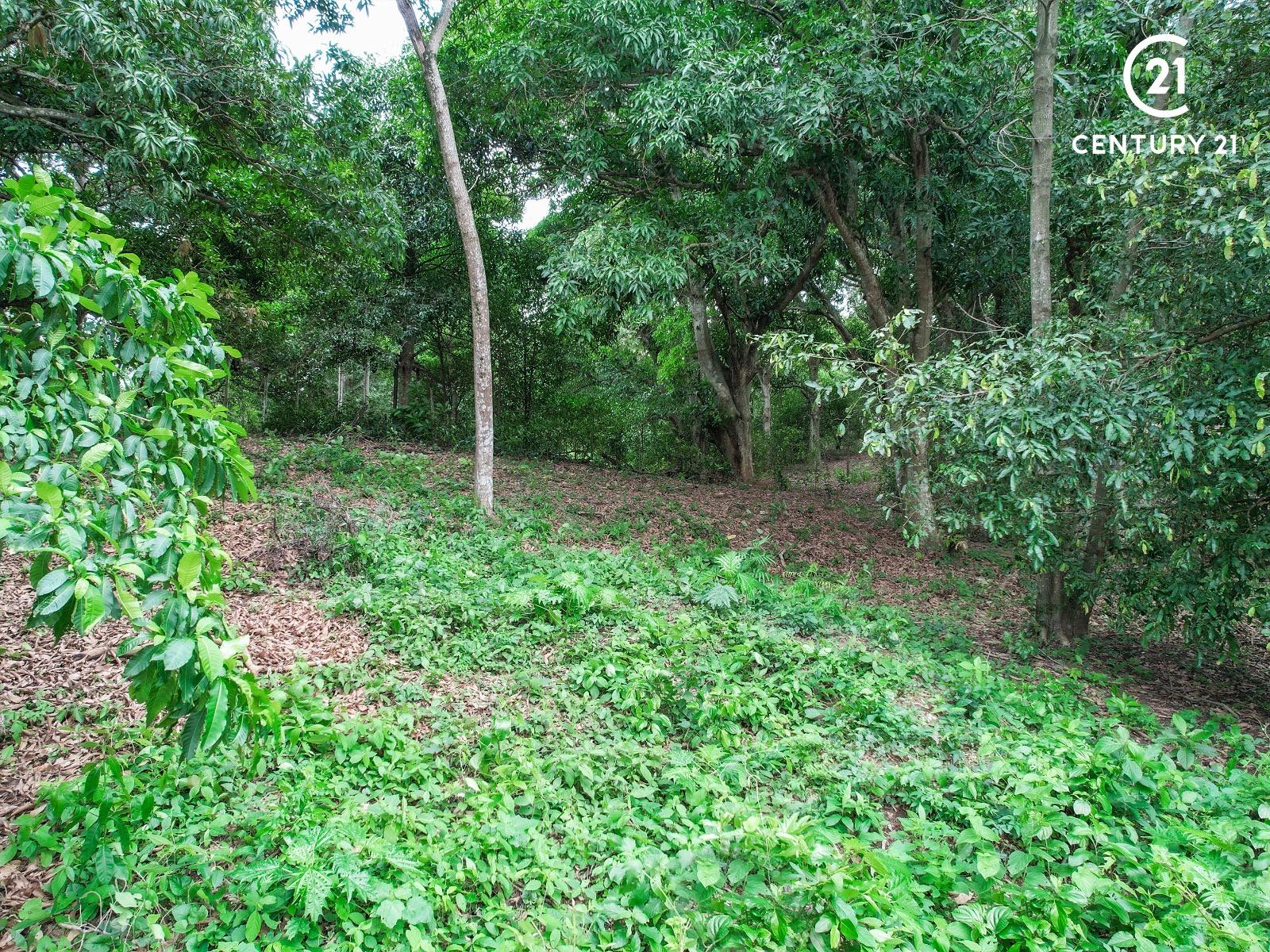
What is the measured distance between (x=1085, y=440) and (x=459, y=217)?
21.3ft

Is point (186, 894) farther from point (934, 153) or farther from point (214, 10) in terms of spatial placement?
point (934, 153)

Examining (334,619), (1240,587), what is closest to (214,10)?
(334,619)

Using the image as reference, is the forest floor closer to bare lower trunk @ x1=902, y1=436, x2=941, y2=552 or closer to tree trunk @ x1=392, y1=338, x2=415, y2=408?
bare lower trunk @ x1=902, y1=436, x2=941, y2=552

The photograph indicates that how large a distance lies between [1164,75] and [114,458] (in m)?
6.92

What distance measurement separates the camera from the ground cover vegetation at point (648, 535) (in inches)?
96.3

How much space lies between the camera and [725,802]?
129 inches

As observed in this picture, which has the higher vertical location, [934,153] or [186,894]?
[934,153]

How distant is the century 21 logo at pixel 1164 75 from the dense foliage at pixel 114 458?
6315 millimetres

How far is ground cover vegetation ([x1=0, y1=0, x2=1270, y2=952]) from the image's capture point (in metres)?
2.45

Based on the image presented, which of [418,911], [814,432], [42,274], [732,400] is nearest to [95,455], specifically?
[42,274]

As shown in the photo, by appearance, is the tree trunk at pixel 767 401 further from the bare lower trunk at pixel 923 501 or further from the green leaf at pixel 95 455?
the green leaf at pixel 95 455

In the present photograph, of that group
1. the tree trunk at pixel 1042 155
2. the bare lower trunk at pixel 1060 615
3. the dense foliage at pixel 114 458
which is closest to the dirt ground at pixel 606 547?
the bare lower trunk at pixel 1060 615

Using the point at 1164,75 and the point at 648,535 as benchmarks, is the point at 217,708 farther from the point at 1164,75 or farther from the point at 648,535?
the point at 648,535

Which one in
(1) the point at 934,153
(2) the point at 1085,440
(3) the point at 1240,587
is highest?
(1) the point at 934,153
